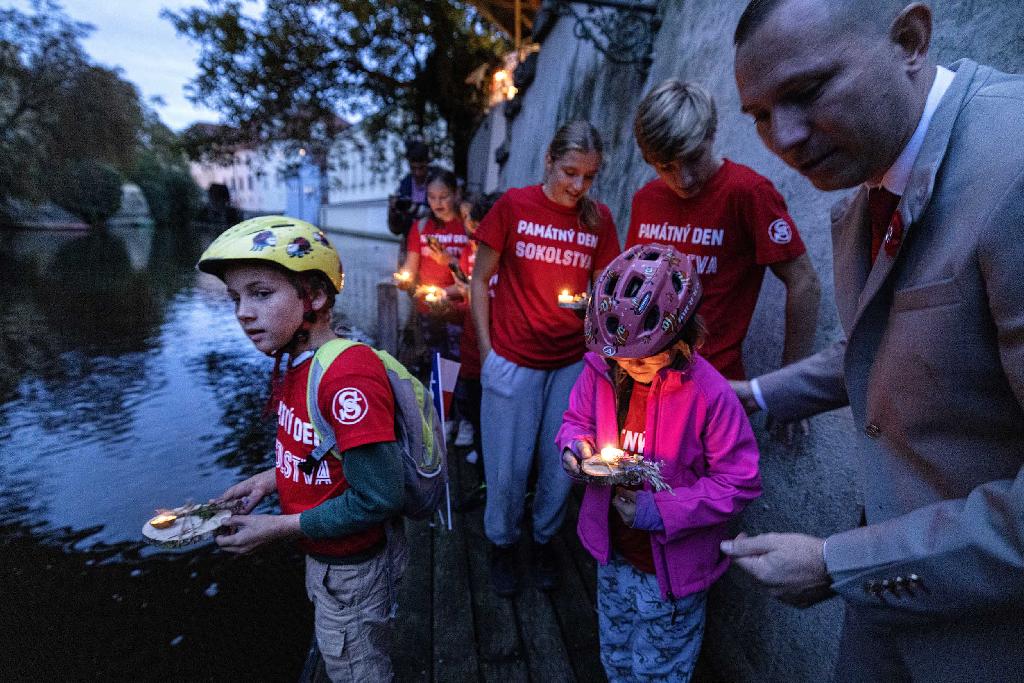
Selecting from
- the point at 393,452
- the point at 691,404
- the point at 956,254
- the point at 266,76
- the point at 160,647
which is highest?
the point at 266,76

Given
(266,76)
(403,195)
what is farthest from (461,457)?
(266,76)

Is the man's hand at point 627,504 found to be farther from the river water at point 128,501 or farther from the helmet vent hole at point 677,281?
the river water at point 128,501

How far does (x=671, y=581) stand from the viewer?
1.93 meters

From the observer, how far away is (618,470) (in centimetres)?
156

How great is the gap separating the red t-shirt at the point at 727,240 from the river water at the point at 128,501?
2.85 metres

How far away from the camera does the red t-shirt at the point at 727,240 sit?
220 cm

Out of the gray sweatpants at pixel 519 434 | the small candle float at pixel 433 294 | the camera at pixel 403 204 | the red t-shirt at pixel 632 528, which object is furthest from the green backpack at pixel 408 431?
the camera at pixel 403 204

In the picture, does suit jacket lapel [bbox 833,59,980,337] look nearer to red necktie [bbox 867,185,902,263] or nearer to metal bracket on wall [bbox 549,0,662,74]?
red necktie [bbox 867,185,902,263]

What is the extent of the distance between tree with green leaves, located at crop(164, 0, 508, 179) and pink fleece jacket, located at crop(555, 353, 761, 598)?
1234 centimetres

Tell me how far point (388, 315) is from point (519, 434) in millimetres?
3351

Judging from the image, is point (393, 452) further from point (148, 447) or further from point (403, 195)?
point (403, 195)

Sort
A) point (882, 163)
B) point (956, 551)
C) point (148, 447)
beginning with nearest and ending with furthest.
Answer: point (956, 551) → point (882, 163) → point (148, 447)

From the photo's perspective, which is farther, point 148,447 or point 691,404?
point 148,447

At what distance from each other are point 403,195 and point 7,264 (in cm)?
1751
